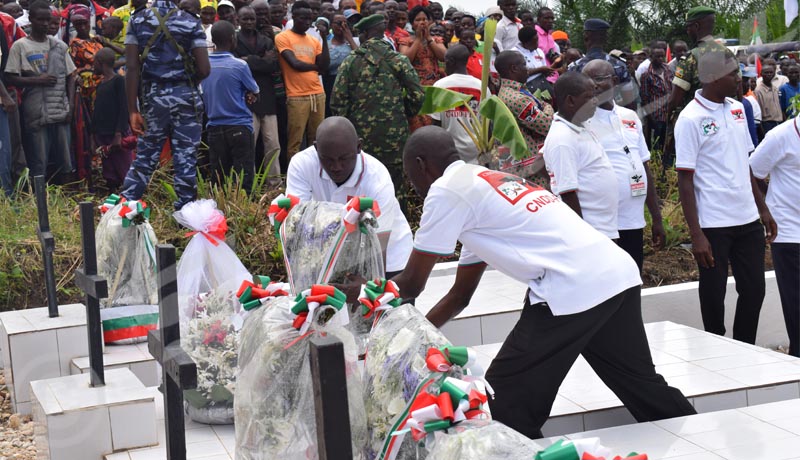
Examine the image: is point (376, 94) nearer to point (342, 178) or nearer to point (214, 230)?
point (342, 178)

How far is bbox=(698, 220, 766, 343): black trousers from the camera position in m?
6.12

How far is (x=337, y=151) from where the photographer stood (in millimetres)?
4891

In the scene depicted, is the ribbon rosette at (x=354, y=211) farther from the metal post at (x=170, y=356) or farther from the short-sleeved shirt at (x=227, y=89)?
the short-sleeved shirt at (x=227, y=89)

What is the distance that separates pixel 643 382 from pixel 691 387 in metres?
0.80

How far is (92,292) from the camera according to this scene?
14.6 feet

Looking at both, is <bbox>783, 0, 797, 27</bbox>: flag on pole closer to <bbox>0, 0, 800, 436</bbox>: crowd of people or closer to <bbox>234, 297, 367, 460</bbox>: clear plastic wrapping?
<bbox>0, 0, 800, 436</bbox>: crowd of people

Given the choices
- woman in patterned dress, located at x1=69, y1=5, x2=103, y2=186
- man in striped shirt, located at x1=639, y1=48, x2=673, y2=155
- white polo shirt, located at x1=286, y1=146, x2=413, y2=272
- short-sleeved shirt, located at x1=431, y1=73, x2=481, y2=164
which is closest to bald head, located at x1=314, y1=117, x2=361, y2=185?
white polo shirt, located at x1=286, y1=146, x2=413, y2=272

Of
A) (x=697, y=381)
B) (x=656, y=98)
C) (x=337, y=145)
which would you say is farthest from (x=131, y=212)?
(x=656, y=98)

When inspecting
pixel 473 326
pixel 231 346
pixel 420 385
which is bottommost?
pixel 473 326

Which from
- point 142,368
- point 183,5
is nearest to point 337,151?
point 142,368

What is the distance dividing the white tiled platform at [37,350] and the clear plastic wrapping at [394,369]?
9.93 feet

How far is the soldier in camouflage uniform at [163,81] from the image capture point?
24.9 ft

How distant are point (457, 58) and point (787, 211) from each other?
3.26 meters

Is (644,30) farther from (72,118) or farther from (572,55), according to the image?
(72,118)
